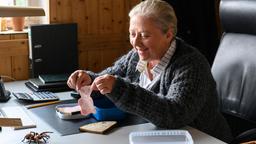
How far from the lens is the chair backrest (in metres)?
1.95

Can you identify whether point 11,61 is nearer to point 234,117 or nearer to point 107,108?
point 107,108

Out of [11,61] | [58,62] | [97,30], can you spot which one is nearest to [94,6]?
[97,30]

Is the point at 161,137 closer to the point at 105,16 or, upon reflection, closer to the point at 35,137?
the point at 35,137

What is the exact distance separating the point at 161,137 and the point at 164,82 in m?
0.30

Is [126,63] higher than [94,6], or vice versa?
[94,6]

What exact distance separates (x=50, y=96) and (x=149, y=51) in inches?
23.5

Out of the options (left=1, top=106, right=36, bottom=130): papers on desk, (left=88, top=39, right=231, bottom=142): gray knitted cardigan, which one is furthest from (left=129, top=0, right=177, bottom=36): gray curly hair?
(left=1, top=106, right=36, bottom=130): papers on desk

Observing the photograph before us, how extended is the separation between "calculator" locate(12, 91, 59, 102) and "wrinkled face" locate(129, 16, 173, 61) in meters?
0.54

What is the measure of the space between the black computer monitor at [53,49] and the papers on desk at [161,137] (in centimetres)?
123

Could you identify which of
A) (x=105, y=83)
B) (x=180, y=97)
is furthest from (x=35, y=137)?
(x=180, y=97)

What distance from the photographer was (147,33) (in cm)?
168

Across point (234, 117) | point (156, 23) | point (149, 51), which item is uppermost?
point (156, 23)

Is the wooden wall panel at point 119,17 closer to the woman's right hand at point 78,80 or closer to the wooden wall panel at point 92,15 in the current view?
the wooden wall panel at point 92,15

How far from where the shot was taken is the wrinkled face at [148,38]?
1.67m
